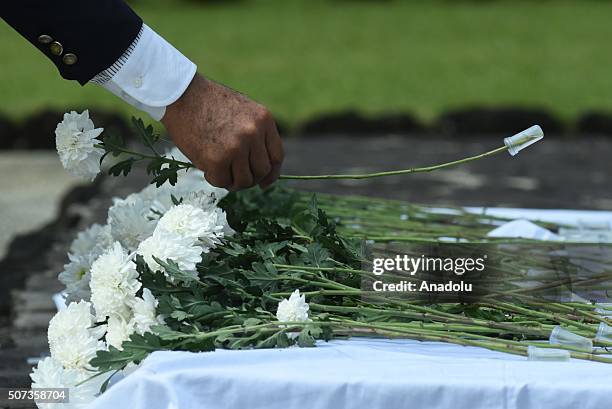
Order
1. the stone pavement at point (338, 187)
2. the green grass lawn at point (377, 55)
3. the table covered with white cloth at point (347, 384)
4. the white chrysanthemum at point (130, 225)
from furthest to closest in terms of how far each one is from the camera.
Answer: the green grass lawn at point (377, 55) < the stone pavement at point (338, 187) < the white chrysanthemum at point (130, 225) < the table covered with white cloth at point (347, 384)

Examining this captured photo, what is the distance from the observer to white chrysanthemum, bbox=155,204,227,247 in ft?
5.78

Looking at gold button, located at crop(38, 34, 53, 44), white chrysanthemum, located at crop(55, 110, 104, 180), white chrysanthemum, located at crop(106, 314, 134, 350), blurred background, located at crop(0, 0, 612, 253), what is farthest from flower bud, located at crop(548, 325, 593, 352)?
blurred background, located at crop(0, 0, 612, 253)

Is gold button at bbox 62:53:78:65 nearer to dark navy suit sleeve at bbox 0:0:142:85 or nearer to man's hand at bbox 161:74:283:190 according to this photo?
dark navy suit sleeve at bbox 0:0:142:85

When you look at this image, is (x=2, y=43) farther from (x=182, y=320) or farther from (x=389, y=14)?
(x=182, y=320)

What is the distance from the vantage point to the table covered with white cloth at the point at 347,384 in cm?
152

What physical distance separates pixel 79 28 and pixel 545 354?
35.4 inches

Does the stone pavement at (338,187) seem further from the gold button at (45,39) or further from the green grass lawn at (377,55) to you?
the green grass lawn at (377,55)

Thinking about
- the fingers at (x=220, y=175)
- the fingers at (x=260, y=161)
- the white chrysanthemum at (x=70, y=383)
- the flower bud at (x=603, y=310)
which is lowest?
the white chrysanthemum at (x=70, y=383)

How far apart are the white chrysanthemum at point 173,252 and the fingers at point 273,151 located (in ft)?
0.59

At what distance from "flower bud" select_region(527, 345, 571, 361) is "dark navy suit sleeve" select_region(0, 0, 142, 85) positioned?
0.81 meters

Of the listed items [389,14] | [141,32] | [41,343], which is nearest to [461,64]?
[389,14]

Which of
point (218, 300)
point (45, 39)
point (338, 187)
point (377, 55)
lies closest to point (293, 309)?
point (218, 300)

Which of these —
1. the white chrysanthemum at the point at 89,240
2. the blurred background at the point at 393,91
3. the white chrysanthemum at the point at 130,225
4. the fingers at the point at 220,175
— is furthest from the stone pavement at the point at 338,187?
the fingers at the point at 220,175

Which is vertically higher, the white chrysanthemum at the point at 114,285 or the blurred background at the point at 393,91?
the blurred background at the point at 393,91
